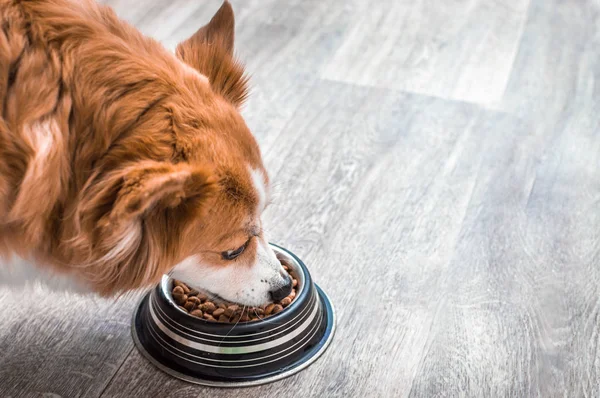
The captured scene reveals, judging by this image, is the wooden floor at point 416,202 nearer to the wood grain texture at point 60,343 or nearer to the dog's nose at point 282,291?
the wood grain texture at point 60,343

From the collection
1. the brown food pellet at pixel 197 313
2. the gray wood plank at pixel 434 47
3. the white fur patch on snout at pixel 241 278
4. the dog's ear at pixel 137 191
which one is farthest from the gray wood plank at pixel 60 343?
the gray wood plank at pixel 434 47

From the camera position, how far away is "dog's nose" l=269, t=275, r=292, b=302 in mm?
1894

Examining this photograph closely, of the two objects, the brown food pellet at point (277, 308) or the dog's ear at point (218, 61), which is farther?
the brown food pellet at point (277, 308)

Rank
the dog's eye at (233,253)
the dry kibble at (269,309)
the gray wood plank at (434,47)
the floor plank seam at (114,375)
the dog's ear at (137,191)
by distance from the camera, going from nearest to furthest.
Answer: the dog's ear at (137,191), the dog's eye at (233,253), the floor plank seam at (114,375), the dry kibble at (269,309), the gray wood plank at (434,47)

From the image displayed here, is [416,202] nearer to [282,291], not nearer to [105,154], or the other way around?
[282,291]

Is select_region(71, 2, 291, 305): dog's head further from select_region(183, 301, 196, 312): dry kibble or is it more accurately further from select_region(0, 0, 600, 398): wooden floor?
select_region(0, 0, 600, 398): wooden floor

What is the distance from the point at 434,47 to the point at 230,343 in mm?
2132

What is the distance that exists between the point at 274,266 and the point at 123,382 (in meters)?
0.47


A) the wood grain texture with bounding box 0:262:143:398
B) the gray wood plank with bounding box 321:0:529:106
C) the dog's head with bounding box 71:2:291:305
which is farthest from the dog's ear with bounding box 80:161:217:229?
the gray wood plank with bounding box 321:0:529:106

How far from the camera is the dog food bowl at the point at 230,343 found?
185cm

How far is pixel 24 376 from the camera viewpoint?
1886 mm

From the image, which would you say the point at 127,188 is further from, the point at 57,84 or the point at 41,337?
the point at 41,337

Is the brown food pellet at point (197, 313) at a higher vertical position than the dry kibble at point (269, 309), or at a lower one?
higher

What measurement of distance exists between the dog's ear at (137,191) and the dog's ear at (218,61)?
38cm
